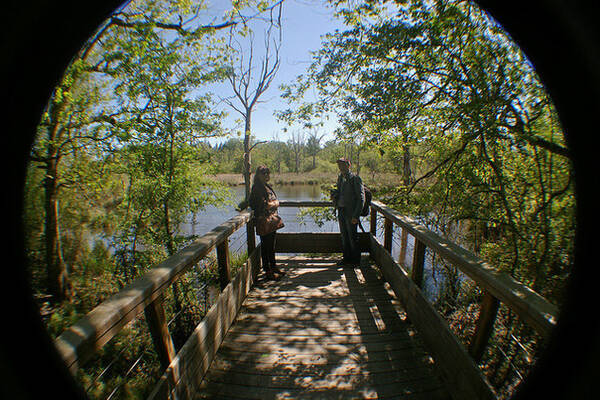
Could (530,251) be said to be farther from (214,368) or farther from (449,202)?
(214,368)

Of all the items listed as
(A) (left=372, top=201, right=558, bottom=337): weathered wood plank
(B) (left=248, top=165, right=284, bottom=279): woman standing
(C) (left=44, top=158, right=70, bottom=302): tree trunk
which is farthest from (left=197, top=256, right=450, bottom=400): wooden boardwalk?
(C) (left=44, top=158, right=70, bottom=302): tree trunk

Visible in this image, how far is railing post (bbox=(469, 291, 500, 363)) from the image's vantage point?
4.74 ft

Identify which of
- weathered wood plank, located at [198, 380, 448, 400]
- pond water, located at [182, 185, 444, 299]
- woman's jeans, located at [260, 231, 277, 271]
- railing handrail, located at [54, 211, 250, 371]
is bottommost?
pond water, located at [182, 185, 444, 299]

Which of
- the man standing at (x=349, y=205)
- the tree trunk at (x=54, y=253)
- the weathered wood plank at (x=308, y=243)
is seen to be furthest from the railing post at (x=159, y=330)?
the tree trunk at (x=54, y=253)

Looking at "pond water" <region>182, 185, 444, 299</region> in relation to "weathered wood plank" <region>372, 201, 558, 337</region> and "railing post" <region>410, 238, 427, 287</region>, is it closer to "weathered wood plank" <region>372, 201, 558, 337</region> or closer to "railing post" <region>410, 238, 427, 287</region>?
"railing post" <region>410, 238, 427, 287</region>

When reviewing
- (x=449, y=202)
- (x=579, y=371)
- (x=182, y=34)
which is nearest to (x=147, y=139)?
(x=182, y=34)

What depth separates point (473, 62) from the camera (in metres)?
2.47

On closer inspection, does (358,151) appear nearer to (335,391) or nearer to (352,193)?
(352,193)

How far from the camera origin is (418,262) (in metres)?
2.46

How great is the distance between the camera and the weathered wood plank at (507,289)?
98cm

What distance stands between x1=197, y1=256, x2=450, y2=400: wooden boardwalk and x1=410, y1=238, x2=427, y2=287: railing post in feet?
1.58

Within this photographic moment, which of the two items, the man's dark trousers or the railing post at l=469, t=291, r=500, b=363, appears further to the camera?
the man's dark trousers

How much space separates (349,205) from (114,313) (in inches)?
125

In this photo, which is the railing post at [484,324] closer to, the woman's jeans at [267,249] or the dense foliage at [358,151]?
the dense foliage at [358,151]
